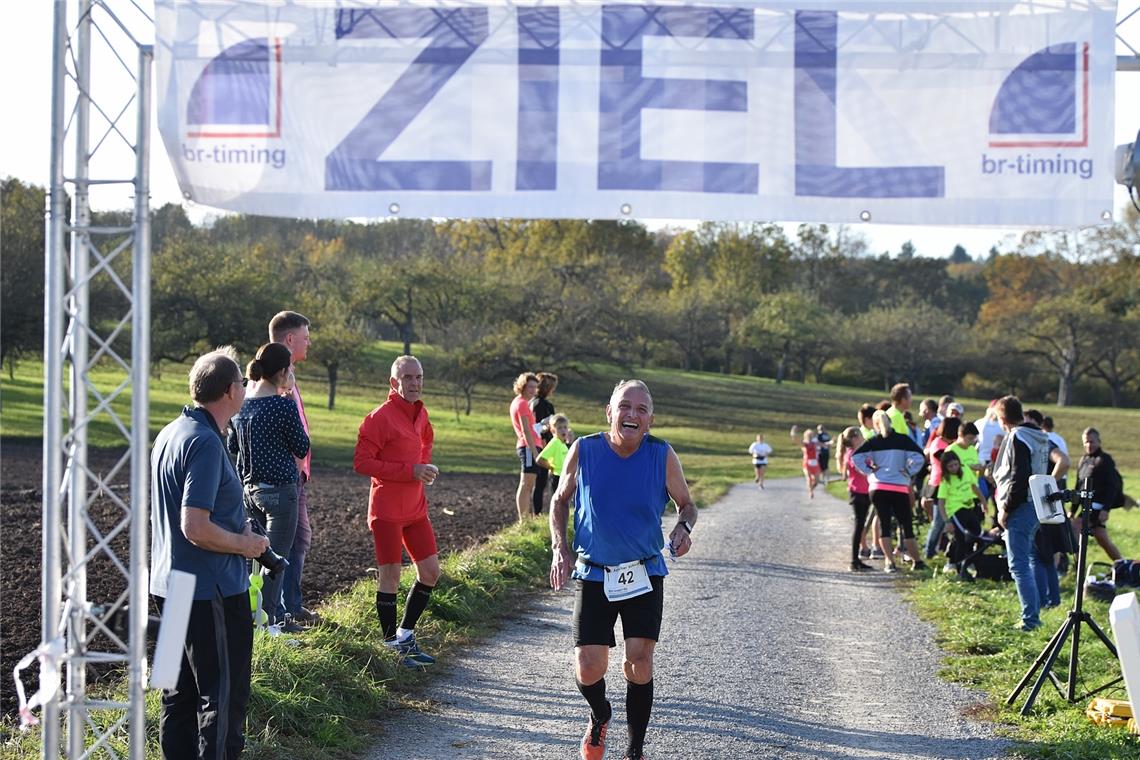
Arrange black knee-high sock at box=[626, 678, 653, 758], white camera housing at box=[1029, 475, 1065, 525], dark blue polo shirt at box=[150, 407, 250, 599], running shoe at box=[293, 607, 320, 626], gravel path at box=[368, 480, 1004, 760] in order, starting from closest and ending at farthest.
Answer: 1. dark blue polo shirt at box=[150, 407, 250, 599]
2. black knee-high sock at box=[626, 678, 653, 758]
3. gravel path at box=[368, 480, 1004, 760]
4. white camera housing at box=[1029, 475, 1065, 525]
5. running shoe at box=[293, 607, 320, 626]

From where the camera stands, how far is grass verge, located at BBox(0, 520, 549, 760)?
6.05m

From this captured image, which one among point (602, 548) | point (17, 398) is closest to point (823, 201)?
point (602, 548)

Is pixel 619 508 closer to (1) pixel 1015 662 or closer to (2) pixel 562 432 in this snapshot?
(1) pixel 1015 662

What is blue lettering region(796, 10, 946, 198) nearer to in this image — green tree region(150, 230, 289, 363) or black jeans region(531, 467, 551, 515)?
black jeans region(531, 467, 551, 515)

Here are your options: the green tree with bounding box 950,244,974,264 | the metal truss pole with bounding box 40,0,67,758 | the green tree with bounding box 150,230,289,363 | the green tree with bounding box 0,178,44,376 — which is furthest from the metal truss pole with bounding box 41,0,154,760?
the green tree with bounding box 950,244,974,264

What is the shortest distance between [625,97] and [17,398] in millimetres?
44125

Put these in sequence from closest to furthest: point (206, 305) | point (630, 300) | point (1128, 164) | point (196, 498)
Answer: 1. point (196, 498)
2. point (1128, 164)
3. point (206, 305)
4. point (630, 300)

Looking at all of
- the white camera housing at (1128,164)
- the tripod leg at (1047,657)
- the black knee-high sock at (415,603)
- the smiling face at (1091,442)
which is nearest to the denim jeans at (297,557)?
the black knee-high sock at (415,603)

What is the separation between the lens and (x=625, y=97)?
555cm

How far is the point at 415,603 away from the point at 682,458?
3385 centimetres

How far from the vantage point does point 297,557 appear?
8.34 m

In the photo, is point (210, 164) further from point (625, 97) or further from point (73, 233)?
point (625, 97)

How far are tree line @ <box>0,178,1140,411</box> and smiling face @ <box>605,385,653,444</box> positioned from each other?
1102 inches

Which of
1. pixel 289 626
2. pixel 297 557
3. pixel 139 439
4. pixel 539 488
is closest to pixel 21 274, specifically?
pixel 539 488
